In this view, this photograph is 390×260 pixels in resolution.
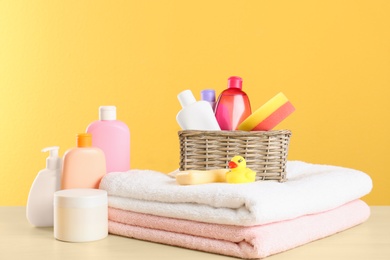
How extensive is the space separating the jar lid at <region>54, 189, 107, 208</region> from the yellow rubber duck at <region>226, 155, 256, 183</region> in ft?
0.62

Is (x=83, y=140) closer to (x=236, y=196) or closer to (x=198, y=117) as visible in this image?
(x=198, y=117)

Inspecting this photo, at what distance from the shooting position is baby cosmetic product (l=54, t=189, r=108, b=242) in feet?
3.21

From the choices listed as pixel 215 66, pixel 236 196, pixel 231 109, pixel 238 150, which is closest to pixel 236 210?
pixel 236 196

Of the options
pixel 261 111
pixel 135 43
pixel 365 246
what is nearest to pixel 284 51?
pixel 135 43

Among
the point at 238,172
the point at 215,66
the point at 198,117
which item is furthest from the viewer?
the point at 215,66

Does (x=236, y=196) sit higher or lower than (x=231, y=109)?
lower

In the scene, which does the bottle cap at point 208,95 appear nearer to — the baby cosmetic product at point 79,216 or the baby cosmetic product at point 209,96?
the baby cosmetic product at point 209,96

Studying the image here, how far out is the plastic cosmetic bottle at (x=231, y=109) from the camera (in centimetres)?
113

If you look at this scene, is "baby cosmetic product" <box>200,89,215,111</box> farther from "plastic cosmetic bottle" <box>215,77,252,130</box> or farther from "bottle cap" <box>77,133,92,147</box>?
"bottle cap" <box>77,133,92,147</box>

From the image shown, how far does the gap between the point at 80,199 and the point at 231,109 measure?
30 centimetres

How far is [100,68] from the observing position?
1981 mm

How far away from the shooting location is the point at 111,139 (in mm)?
1157

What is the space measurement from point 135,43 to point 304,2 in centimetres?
50

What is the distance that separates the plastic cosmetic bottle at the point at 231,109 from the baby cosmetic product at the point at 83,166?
0.21m
